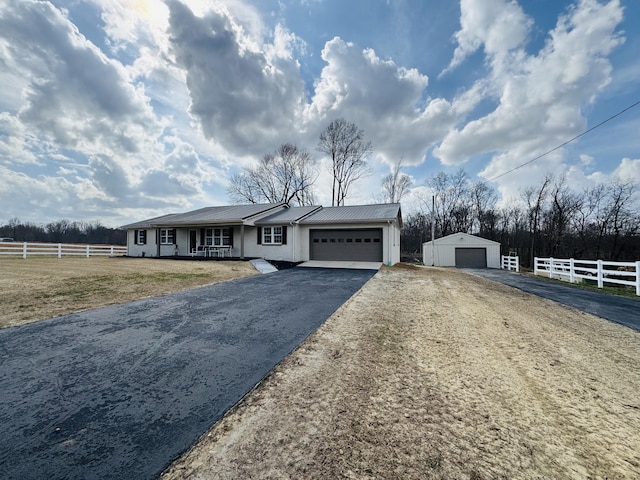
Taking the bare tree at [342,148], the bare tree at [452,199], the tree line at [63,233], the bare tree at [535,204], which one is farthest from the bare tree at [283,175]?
the tree line at [63,233]

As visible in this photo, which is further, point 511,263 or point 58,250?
point 511,263

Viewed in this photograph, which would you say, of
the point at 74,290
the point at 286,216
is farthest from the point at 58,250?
the point at 74,290

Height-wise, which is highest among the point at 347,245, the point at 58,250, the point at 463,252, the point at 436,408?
the point at 347,245

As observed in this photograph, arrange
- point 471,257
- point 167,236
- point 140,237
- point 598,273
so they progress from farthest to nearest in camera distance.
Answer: point 471,257 → point 140,237 → point 167,236 → point 598,273

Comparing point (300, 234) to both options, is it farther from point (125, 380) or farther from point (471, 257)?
point (471, 257)

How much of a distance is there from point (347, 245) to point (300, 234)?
9.51ft

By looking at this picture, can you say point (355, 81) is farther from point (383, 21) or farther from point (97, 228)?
point (97, 228)

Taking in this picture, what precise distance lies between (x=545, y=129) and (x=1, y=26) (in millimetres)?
24449

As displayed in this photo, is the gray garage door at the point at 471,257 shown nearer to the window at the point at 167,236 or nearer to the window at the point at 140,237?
the window at the point at 167,236

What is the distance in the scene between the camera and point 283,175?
30.5 metres

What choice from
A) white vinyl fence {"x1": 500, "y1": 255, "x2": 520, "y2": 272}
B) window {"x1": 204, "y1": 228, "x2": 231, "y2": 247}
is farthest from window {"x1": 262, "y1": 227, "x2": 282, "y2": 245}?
white vinyl fence {"x1": 500, "y1": 255, "x2": 520, "y2": 272}

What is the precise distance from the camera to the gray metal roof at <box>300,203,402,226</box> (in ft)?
47.8

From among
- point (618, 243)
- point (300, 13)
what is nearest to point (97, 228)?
point (300, 13)

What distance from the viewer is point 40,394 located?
7.81 ft
